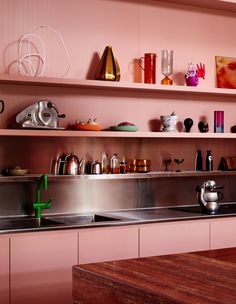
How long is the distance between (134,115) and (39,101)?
3.05 ft

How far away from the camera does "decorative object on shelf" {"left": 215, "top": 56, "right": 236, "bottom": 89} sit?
4883 mm

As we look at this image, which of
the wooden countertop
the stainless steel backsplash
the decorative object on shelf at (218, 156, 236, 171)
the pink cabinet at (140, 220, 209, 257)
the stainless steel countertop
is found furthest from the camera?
the decorative object on shelf at (218, 156, 236, 171)

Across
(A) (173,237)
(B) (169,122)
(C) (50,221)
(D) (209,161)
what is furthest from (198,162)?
(C) (50,221)

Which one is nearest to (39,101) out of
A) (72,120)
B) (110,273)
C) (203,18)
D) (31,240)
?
(72,120)

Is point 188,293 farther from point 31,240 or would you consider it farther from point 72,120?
point 72,120

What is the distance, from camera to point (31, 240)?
345 centimetres

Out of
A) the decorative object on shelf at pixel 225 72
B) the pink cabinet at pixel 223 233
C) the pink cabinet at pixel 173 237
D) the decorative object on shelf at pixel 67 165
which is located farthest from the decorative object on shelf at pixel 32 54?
the pink cabinet at pixel 223 233

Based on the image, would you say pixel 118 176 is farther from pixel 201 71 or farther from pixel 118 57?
pixel 201 71

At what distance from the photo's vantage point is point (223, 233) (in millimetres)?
4191

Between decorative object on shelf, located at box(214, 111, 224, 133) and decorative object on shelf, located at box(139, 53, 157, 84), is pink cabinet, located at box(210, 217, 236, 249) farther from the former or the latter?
decorative object on shelf, located at box(139, 53, 157, 84)

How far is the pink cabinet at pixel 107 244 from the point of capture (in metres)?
3.63

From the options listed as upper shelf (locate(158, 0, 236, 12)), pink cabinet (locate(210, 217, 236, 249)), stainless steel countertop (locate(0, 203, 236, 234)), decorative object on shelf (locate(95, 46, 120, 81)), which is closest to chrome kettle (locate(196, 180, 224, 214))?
stainless steel countertop (locate(0, 203, 236, 234))

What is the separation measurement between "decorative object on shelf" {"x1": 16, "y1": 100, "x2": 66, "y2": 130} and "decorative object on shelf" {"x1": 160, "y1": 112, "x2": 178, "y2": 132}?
3.21ft

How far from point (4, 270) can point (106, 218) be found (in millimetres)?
999
